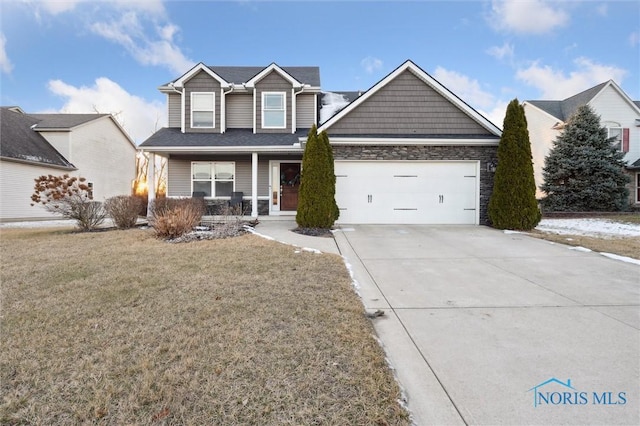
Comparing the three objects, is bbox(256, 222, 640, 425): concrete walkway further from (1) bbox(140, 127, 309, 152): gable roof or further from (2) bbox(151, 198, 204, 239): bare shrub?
(1) bbox(140, 127, 309, 152): gable roof

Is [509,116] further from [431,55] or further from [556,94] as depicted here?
[556,94]

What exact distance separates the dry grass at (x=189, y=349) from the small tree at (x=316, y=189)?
4.32 m

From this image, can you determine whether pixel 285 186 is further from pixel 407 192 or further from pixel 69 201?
pixel 69 201

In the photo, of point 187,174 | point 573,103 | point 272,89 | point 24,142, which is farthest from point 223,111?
point 573,103

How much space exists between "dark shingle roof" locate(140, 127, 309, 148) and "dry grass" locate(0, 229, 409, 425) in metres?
7.85

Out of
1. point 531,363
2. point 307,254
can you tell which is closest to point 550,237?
point 307,254

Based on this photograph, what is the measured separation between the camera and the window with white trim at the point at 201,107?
45.5 feet

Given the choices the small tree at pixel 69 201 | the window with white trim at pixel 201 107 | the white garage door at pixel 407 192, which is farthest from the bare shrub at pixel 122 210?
the white garage door at pixel 407 192

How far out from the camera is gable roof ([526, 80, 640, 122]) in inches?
714

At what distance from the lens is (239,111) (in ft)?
47.0

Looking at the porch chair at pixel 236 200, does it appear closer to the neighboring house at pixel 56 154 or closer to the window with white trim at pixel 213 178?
the window with white trim at pixel 213 178

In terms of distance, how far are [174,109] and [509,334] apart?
15186 millimetres

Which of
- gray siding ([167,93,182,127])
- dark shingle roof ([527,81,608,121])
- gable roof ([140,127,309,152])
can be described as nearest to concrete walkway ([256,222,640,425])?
gable roof ([140,127,309,152])

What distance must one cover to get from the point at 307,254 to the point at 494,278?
3.37 metres
